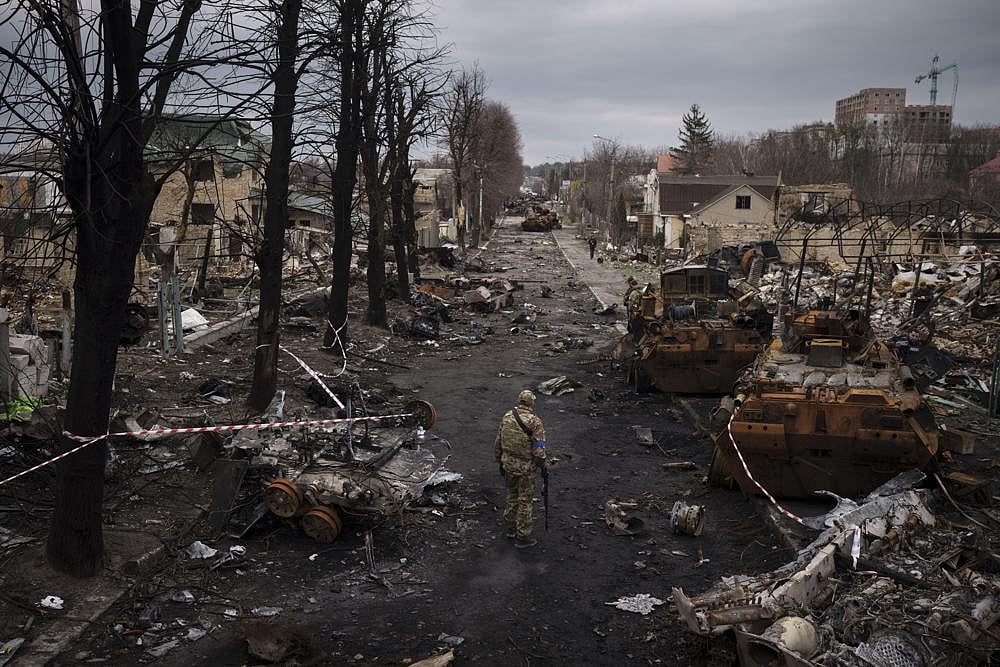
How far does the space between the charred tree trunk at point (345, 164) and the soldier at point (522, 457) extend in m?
7.97

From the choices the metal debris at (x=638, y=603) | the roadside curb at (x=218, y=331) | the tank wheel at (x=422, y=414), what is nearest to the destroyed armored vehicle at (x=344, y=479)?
the tank wheel at (x=422, y=414)

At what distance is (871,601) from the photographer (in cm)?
605

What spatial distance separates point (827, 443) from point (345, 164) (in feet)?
37.4

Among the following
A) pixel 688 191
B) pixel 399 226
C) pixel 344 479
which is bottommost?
pixel 344 479

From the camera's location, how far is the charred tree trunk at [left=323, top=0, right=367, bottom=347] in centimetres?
1563

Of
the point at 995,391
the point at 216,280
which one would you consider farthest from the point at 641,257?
the point at 995,391

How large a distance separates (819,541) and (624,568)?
1.75m

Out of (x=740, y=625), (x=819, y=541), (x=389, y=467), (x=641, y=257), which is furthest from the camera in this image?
(x=641, y=257)

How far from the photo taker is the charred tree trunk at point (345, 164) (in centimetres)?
1563

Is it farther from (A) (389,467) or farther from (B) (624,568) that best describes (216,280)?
(B) (624,568)

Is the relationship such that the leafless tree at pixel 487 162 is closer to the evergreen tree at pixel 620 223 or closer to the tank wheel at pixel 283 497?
the evergreen tree at pixel 620 223

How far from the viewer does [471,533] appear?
8672mm

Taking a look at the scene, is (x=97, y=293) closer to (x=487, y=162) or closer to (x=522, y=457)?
(x=522, y=457)

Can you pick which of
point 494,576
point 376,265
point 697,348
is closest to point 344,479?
point 494,576
